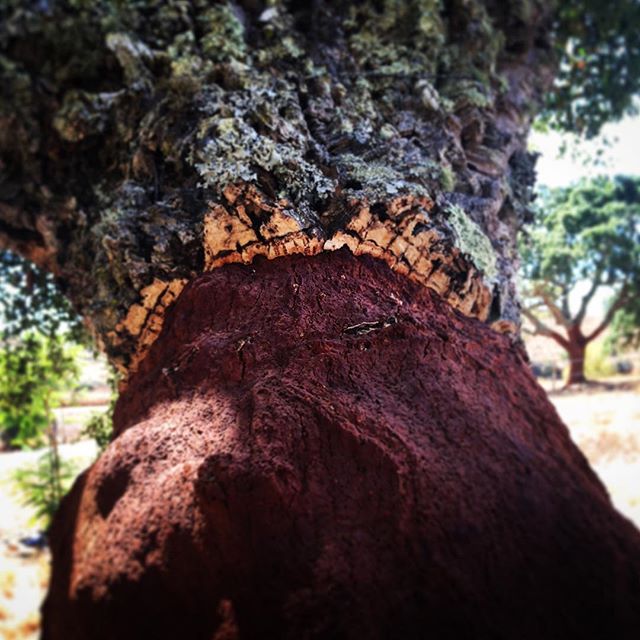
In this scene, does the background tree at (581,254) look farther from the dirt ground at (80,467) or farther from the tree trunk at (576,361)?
the dirt ground at (80,467)

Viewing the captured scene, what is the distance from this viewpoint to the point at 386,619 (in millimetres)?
1075

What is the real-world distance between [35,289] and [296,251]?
3763 mm

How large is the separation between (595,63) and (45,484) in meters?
9.50

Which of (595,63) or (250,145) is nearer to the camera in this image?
(250,145)

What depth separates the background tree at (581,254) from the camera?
1638 cm

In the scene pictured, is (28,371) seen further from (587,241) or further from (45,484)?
(587,241)

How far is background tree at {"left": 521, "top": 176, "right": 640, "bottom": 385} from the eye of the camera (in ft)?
53.7

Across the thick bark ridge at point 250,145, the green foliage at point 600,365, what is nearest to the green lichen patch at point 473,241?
the thick bark ridge at point 250,145

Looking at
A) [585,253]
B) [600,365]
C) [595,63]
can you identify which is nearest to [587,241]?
[585,253]

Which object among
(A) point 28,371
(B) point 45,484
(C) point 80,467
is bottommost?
(B) point 45,484

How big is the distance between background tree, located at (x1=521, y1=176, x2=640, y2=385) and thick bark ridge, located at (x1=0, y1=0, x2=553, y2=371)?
14349mm

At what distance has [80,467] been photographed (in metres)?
7.88

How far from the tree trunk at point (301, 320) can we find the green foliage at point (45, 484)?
5604 mm

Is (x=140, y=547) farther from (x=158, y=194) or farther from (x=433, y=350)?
(x=158, y=194)
